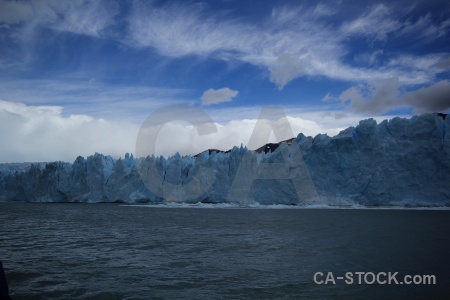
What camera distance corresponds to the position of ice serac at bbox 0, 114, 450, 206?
32.8 m

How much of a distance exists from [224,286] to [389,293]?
134 inches

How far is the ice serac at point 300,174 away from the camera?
108 feet

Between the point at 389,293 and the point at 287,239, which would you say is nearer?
the point at 389,293

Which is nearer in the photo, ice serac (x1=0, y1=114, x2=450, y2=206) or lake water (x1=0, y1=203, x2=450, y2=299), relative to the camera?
lake water (x1=0, y1=203, x2=450, y2=299)

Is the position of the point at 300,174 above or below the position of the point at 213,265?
above

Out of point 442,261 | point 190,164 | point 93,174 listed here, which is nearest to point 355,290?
point 442,261

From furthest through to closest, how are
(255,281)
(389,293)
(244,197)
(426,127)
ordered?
(244,197)
(426,127)
(255,281)
(389,293)

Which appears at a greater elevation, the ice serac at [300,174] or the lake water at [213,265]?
the ice serac at [300,174]

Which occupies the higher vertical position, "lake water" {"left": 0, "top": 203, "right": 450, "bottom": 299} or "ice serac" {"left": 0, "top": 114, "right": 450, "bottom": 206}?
"ice serac" {"left": 0, "top": 114, "right": 450, "bottom": 206}

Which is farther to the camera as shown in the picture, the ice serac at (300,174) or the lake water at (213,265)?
the ice serac at (300,174)

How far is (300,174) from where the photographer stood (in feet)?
123

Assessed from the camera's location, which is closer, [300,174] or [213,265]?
[213,265]

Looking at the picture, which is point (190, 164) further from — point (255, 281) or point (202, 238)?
point (255, 281)

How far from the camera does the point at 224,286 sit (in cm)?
714
